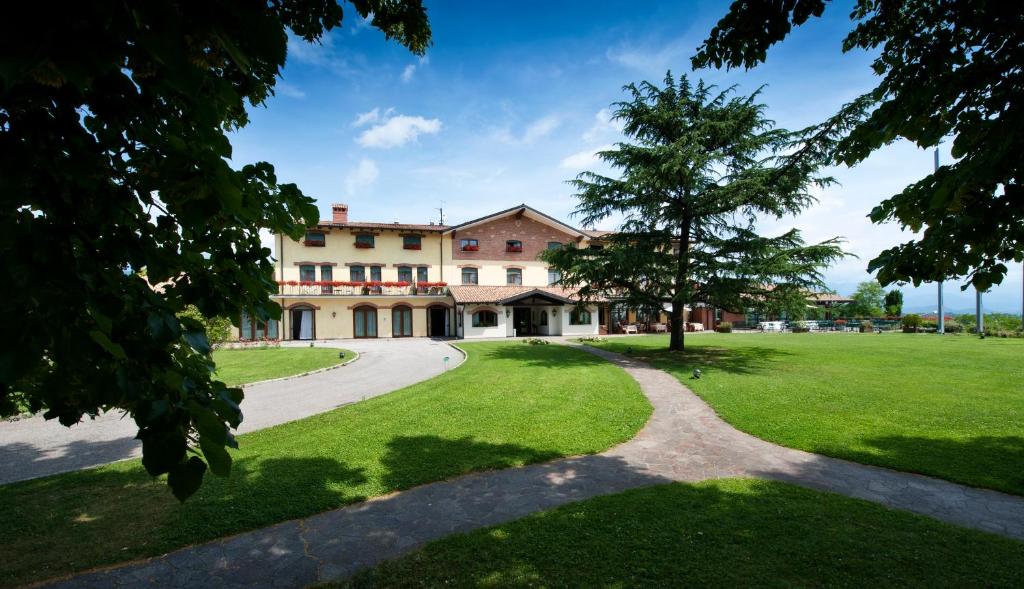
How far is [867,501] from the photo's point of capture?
547 centimetres

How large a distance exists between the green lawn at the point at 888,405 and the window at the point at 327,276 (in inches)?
980

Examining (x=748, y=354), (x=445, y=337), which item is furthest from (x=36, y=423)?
(x=445, y=337)

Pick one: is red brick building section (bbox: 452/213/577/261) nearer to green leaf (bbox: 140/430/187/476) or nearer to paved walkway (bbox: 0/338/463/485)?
paved walkway (bbox: 0/338/463/485)

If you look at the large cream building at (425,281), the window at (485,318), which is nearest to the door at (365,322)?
the large cream building at (425,281)

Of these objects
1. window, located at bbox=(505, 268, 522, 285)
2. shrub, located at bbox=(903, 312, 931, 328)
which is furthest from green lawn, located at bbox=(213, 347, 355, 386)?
shrub, located at bbox=(903, 312, 931, 328)

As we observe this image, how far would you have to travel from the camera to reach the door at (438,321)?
37.1m

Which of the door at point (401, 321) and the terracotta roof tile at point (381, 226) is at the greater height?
the terracotta roof tile at point (381, 226)

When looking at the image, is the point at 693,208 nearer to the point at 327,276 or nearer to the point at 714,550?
the point at 714,550

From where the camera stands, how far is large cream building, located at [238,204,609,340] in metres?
33.3

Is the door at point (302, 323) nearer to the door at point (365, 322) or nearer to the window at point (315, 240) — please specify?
the door at point (365, 322)

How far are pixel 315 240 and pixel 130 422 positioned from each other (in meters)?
25.0

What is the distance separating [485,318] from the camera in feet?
114

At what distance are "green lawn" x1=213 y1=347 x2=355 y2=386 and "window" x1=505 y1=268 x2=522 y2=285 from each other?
1734cm

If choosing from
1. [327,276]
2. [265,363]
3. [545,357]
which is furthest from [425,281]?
[545,357]
